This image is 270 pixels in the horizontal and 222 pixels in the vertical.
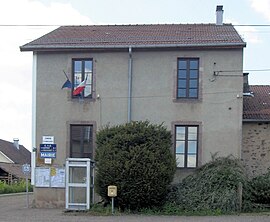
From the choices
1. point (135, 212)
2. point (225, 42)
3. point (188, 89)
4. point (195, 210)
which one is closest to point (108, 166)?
point (135, 212)

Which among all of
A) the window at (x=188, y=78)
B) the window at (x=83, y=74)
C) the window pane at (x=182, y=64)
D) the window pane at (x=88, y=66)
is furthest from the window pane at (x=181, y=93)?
the window pane at (x=88, y=66)

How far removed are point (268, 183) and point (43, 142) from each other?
10.5 metres

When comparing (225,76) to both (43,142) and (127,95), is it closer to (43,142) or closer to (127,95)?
(127,95)

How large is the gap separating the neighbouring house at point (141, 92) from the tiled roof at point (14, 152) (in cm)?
4764

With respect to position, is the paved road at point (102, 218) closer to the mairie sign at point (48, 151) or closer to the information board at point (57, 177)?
the information board at point (57, 177)

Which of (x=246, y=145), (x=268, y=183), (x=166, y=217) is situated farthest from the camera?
(x=246, y=145)

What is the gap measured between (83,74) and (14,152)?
53.0 meters

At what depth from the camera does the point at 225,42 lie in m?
23.4

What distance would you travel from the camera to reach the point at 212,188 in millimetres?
21625

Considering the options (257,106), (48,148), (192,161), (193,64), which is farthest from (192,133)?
(48,148)

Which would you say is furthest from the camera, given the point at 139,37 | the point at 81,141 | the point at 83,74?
the point at 139,37

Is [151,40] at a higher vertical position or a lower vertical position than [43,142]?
higher

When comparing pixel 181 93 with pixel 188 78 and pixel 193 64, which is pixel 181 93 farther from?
pixel 193 64

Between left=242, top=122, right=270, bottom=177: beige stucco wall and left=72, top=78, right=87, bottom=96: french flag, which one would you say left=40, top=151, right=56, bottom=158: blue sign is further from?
left=242, top=122, right=270, bottom=177: beige stucco wall
